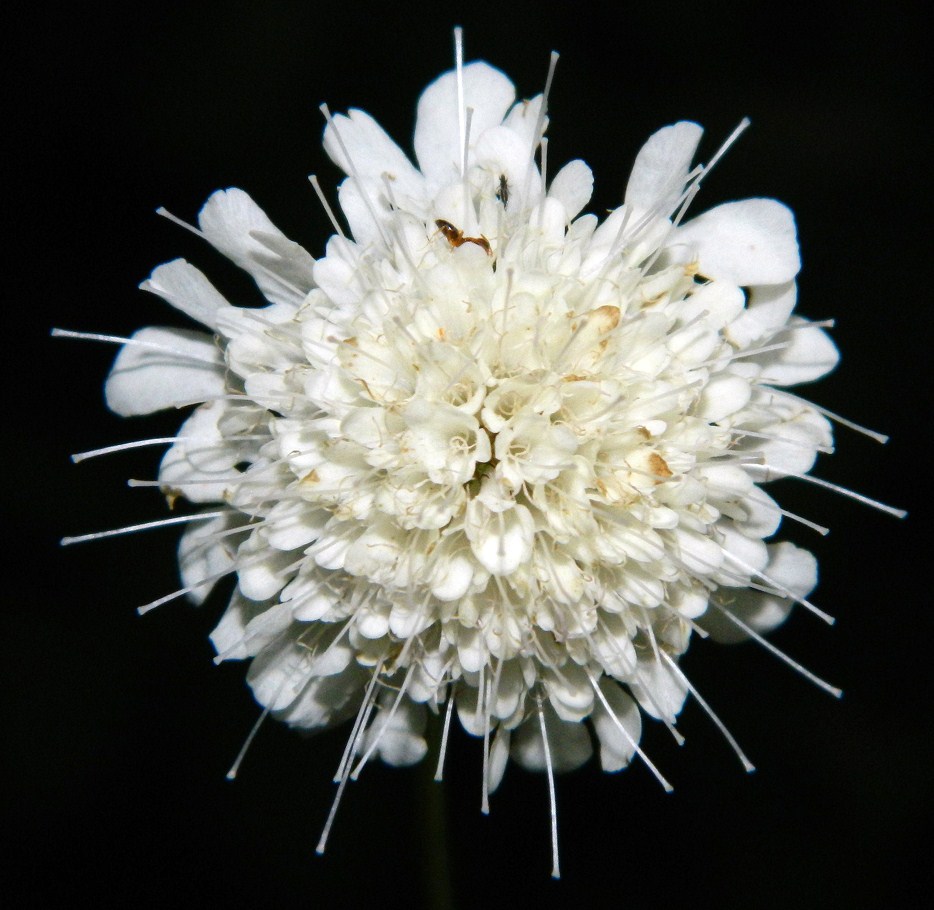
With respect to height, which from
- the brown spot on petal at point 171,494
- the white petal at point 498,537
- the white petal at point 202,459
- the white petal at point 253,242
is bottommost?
the brown spot on petal at point 171,494

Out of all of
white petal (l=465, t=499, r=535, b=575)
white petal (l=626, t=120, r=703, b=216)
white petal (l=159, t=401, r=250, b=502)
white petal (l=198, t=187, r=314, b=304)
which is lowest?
white petal (l=159, t=401, r=250, b=502)

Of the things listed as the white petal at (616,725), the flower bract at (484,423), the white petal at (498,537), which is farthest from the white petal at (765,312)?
the white petal at (616,725)

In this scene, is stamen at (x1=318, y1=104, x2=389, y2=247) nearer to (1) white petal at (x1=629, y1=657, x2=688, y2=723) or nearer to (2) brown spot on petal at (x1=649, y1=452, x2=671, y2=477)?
(2) brown spot on petal at (x1=649, y1=452, x2=671, y2=477)

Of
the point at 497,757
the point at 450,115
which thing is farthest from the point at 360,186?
the point at 497,757

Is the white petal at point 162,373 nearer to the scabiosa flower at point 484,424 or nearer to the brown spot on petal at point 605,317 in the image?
the scabiosa flower at point 484,424

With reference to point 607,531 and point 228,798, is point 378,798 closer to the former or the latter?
point 228,798

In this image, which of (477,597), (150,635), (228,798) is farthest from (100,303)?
(477,597)

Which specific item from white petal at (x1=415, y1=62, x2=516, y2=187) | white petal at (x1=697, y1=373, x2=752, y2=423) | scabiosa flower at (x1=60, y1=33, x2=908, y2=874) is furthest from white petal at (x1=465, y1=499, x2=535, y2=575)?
white petal at (x1=415, y1=62, x2=516, y2=187)
